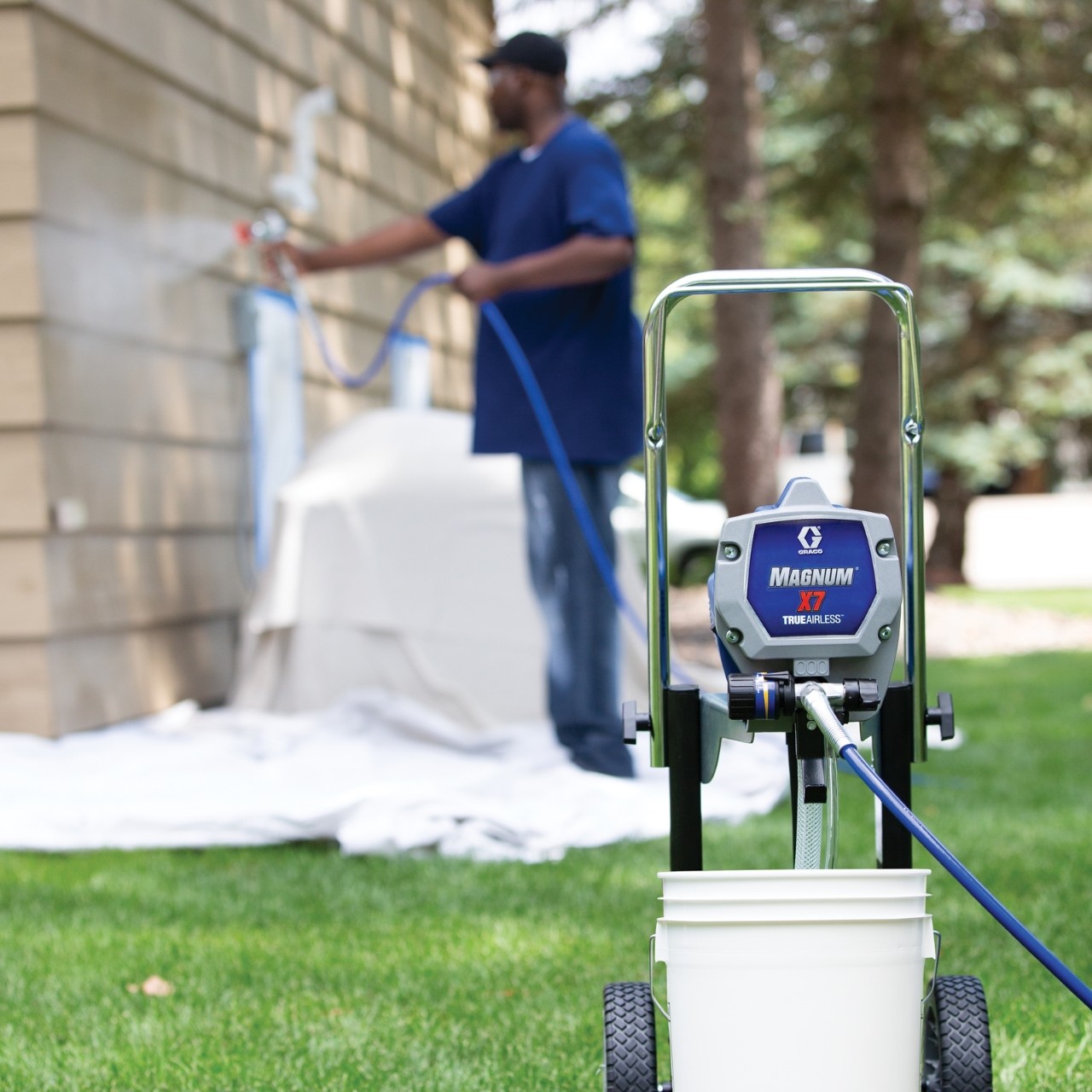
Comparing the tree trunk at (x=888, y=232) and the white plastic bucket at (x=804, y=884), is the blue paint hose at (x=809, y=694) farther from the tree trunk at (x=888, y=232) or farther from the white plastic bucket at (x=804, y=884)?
the tree trunk at (x=888, y=232)

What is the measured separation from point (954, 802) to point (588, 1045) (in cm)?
194

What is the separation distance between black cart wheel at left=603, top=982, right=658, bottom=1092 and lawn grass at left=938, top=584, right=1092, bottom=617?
942 cm

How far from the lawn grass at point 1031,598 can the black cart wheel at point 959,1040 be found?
30.5 feet

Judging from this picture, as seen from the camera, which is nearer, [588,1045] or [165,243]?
[588,1045]

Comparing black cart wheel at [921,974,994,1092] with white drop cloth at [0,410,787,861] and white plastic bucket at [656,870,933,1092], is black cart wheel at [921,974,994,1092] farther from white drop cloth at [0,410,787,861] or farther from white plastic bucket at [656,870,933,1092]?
white drop cloth at [0,410,787,861]

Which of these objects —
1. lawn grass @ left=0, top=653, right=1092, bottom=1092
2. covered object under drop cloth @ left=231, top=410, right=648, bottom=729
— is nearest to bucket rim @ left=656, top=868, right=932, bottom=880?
lawn grass @ left=0, top=653, right=1092, bottom=1092

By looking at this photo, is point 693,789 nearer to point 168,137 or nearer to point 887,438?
point 168,137

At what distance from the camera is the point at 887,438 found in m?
9.56

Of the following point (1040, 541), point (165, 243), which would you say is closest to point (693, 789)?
point (165, 243)

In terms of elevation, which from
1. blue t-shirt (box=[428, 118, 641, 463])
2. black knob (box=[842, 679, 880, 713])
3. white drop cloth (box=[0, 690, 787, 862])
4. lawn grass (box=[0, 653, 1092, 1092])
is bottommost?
lawn grass (box=[0, 653, 1092, 1092])

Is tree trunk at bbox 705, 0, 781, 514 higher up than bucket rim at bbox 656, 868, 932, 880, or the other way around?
tree trunk at bbox 705, 0, 781, 514

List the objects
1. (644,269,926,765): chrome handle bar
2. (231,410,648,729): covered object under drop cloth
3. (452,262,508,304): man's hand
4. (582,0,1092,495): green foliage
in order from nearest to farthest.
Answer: (644,269,926,765): chrome handle bar, (452,262,508,304): man's hand, (231,410,648,729): covered object under drop cloth, (582,0,1092,495): green foliage

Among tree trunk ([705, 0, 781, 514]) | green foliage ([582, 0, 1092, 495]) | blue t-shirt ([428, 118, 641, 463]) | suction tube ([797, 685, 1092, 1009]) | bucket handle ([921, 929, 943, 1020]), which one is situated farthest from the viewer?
green foliage ([582, 0, 1092, 495])

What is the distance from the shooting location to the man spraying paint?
13.0ft
